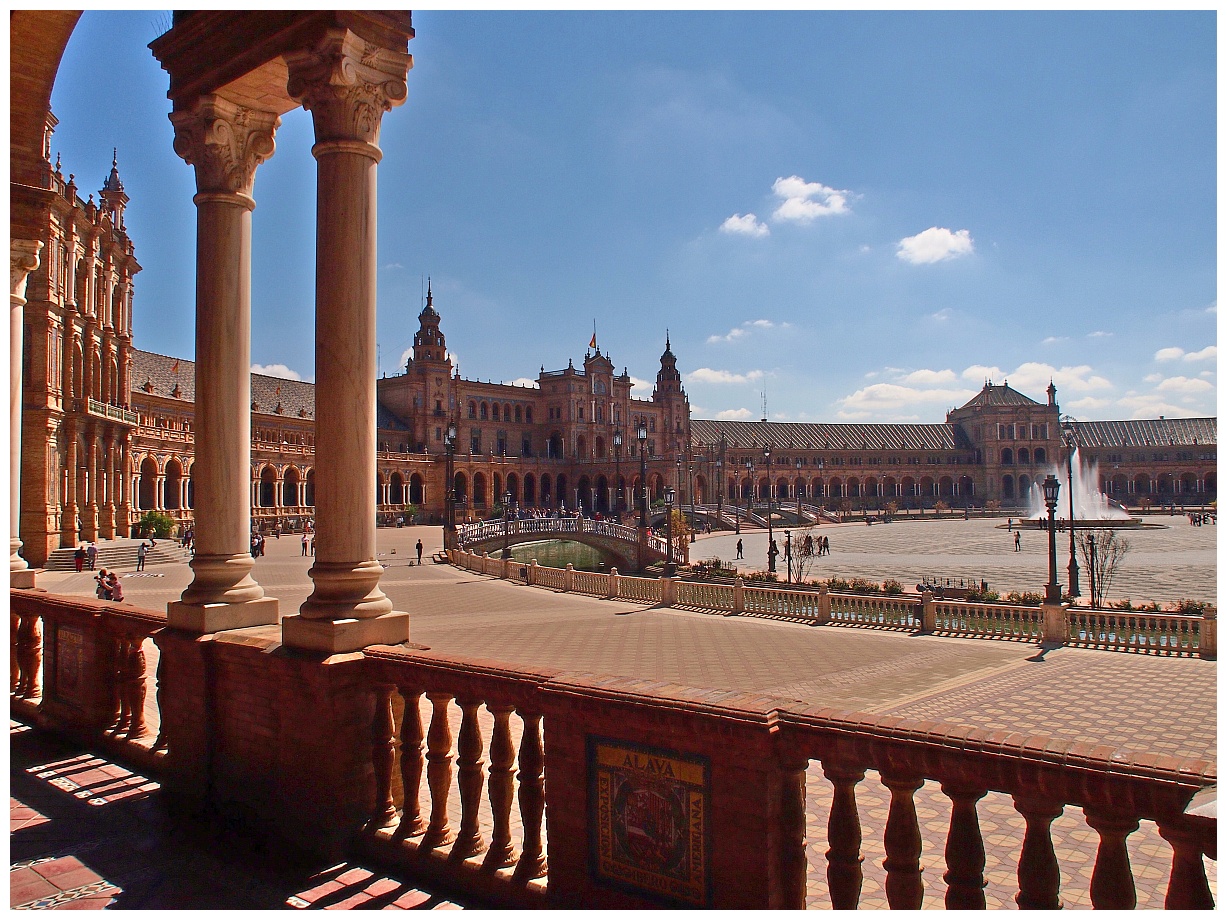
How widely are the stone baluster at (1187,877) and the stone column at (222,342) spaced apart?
6.05m

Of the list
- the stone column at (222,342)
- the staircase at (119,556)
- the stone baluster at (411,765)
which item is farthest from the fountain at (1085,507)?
the stone baluster at (411,765)

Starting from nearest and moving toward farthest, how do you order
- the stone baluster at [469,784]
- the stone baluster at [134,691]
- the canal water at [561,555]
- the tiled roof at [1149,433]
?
the stone baluster at [469,784], the stone baluster at [134,691], the canal water at [561,555], the tiled roof at [1149,433]

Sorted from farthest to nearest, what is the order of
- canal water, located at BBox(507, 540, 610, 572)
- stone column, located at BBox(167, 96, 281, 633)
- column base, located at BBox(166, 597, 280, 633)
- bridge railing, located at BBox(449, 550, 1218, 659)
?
canal water, located at BBox(507, 540, 610, 572) → bridge railing, located at BBox(449, 550, 1218, 659) → stone column, located at BBox(167, 96, 281, 633) → column base, located at BBox(166, 597, 280, 633)

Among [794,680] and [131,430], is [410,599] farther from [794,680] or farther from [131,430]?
[131,430]

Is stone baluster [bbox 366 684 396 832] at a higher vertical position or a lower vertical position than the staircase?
higher

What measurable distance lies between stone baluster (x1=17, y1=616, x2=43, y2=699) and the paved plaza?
3593 millimetres

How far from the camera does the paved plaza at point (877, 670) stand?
7.00m

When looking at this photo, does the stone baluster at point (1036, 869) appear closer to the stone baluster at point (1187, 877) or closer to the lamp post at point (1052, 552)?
the stone baluster at point (1187, 877)

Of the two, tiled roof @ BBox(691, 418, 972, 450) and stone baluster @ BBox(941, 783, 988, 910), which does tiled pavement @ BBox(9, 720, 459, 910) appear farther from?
tiled roof @ BBox(691, 418, 972, 450)

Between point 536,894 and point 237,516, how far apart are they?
13.8 feet

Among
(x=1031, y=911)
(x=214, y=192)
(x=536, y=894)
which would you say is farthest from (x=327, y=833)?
(x=214, y=192)

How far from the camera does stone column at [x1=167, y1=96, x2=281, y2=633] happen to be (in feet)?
21.6

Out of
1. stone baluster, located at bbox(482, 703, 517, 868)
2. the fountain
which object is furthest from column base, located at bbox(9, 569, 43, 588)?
the fountain

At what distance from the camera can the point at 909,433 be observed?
132 meters
